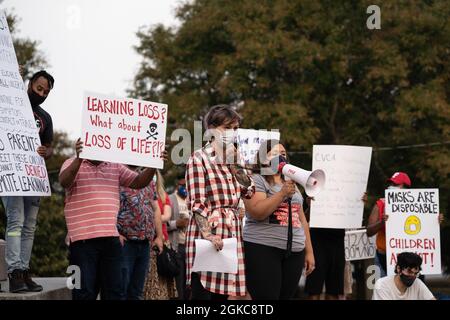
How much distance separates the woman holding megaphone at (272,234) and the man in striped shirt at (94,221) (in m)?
0.91

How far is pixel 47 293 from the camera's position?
848 cm

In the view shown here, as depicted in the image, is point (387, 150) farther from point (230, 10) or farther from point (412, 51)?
point (230, 10)

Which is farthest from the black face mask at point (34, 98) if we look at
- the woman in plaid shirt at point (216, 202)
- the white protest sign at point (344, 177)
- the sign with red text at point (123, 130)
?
the white protest sign at point (344, 177)

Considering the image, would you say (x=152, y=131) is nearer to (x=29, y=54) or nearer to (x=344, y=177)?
(x=344, y=177)

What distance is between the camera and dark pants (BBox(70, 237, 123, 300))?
7566 mm

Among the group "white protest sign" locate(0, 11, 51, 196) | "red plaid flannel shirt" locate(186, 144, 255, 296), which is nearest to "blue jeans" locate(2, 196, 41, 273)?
"white protest sign" locate(0, 11, 51, 196)

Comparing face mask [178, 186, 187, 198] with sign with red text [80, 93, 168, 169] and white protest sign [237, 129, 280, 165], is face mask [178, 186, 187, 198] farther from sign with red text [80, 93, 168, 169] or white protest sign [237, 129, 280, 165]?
sign with red text [80, 93, 168, 169]

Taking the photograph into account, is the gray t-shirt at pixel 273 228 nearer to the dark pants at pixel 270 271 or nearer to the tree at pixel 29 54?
the dark pants at pixel 270 271

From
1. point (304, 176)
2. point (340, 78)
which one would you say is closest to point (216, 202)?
point (304, 176)

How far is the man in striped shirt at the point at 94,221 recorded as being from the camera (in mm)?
7559

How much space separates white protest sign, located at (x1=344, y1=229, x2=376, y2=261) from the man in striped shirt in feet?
13.3

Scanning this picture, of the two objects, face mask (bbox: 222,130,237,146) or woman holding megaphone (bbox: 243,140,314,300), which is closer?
face mask (bbox: 222,130,237,146)
